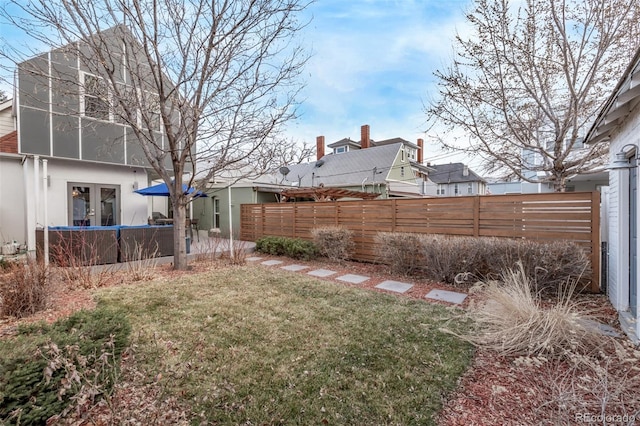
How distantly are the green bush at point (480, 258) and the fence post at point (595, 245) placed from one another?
12cm

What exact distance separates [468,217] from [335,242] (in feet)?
11.1

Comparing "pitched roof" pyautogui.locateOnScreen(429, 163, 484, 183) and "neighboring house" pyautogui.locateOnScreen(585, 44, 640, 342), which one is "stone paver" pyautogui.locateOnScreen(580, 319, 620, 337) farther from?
"pitched roof" pyautogui.locateOnScreen(429, 163, 484, 183)

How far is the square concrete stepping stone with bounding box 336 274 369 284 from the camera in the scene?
616 centimetres

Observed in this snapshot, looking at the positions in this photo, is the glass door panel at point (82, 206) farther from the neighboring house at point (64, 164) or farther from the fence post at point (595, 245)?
the fence post at point (595, 245)

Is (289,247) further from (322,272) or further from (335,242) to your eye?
(322,272)

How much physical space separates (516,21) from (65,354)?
10.1 m

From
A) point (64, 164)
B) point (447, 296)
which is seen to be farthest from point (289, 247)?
point (64, 164)

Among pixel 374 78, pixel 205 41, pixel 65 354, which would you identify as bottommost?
pixel 65 354

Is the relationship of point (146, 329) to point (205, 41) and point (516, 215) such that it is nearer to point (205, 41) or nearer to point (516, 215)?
point (205, 41)

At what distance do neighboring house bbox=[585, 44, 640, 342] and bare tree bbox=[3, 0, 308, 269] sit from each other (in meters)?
5.24

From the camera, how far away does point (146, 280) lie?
5496mm

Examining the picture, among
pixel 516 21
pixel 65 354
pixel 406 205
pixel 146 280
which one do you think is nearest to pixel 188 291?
pixel 146 280

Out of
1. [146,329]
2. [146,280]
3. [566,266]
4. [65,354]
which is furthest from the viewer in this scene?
Answer: [146,280]

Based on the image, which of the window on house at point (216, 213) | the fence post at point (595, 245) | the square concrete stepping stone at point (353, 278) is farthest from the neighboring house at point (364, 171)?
the fence post at point (595, 245)
